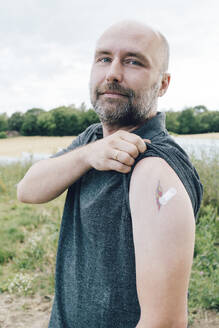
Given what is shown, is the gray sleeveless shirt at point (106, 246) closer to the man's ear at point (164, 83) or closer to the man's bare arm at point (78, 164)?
the man's bare arm at point (78, 164)

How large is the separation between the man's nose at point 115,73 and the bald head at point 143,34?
0.42 feet

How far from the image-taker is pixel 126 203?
113 centimetres

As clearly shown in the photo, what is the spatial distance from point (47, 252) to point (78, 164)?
3164 millimetres

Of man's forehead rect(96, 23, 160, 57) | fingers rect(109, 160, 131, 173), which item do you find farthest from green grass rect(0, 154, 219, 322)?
man's forehead rect(96, 23, 160, 57)

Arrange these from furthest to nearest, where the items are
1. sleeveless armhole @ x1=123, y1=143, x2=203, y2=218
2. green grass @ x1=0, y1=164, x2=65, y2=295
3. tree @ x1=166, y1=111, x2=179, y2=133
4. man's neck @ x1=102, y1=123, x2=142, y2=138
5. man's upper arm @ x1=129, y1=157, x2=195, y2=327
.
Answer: tree @ x1=166, y1=111, x2=179, y2=133 → green grass @ x1=0, y1=164, x2=65, y2=295 → man's neck @ x1=102, y1=123, x2=142, y2=138 → sleeveless armhole @ x1=123, y1=143, x2=203, y2=218 → man's upper arm @ x1=129, y1=157, x2=195, y2=327

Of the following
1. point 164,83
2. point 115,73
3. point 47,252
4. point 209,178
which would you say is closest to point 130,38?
point 115,73

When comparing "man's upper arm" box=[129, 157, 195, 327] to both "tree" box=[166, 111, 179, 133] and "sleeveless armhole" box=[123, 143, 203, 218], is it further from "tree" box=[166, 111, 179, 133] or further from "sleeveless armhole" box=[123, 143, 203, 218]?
"tree" box=[166, 111, 179, 133]

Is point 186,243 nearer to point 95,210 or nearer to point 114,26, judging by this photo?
point 95,210

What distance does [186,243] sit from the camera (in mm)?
987

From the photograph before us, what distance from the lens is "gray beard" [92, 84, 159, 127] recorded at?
1345 mm

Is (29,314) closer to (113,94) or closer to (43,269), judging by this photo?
(43,269)

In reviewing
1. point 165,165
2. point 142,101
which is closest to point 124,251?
point 165,165

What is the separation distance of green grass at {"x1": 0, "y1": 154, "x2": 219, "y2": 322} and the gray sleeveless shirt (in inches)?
81.7

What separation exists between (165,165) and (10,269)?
3.94 meters
